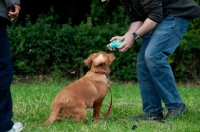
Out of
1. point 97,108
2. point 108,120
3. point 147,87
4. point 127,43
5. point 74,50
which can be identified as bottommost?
point 74,50

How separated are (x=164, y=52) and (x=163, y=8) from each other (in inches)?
22.9

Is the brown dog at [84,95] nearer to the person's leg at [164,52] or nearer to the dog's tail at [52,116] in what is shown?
the dog's tail at [52,116]

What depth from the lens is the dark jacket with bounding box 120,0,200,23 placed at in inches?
221

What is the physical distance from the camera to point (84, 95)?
575cm

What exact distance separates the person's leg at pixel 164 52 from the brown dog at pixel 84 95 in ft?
2.24

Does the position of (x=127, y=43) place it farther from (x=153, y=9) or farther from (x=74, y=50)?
(x=74, y=50)

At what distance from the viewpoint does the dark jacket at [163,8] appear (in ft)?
18.4

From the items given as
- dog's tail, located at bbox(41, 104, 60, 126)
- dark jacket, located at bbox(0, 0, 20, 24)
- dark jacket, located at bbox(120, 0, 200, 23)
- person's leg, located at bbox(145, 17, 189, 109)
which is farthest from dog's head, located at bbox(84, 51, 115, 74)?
dark jacket, located at bbox(0, 0, 20, 24)

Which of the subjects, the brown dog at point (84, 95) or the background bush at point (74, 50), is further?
the background bush at point (74, 50)

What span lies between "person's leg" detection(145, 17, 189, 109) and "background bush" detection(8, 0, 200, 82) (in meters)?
6.37

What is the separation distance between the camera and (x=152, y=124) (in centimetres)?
559

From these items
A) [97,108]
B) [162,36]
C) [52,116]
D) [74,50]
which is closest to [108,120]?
[97,108]

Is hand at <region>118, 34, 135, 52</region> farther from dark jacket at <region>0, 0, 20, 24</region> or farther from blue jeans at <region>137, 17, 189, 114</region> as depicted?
dark jacket at <region>0, 0, 20, 24</region>

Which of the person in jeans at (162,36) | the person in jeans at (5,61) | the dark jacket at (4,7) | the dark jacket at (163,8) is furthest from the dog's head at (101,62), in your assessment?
the dark jacket at (4,7)
